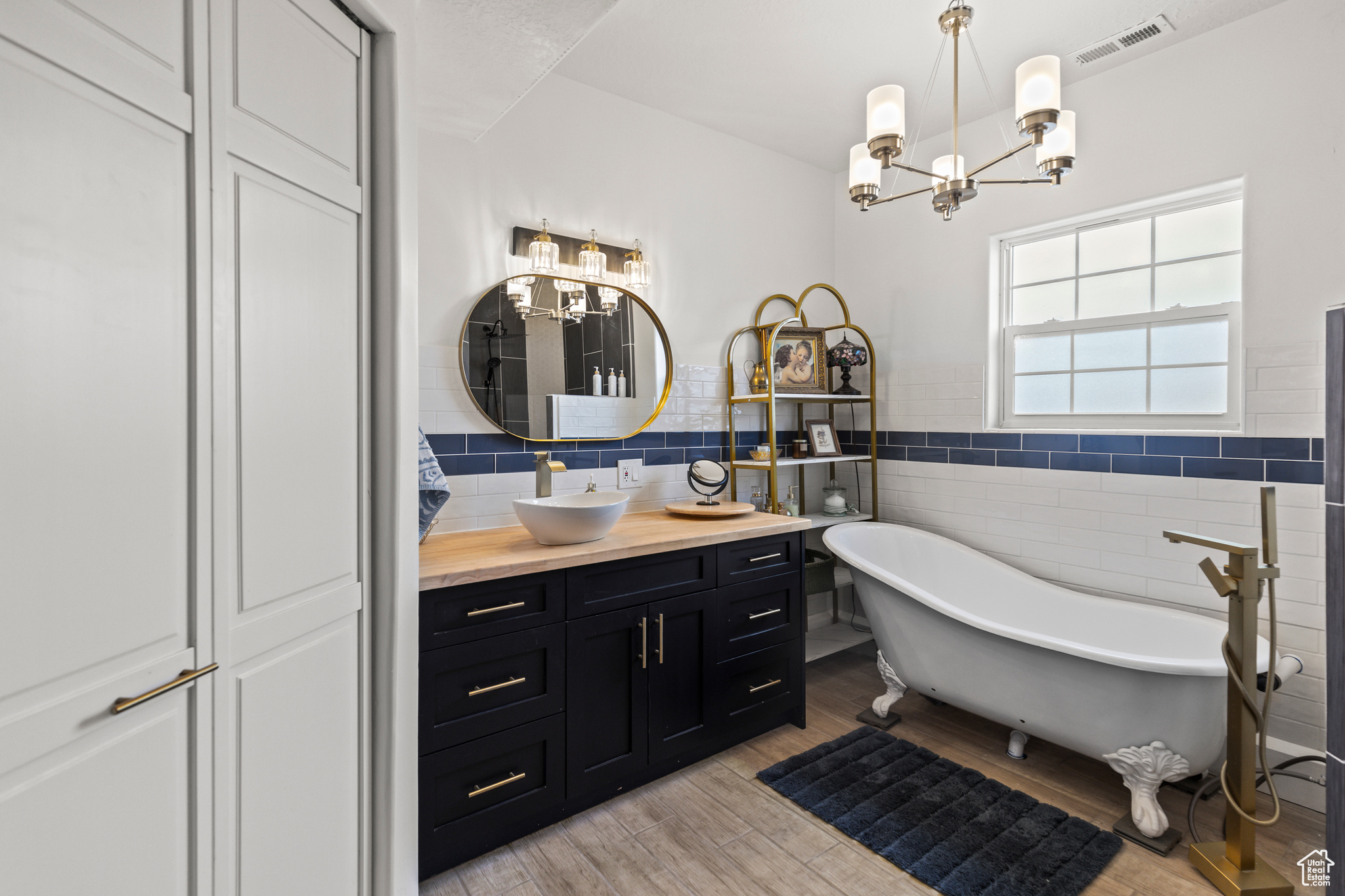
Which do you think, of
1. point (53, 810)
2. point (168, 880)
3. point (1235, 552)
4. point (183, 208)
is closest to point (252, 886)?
point (168, 880)

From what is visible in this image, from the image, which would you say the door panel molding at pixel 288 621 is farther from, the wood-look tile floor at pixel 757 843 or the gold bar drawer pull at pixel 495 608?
the wood-look tile floor at pixel 757 843

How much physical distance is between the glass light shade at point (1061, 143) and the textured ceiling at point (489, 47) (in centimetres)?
128

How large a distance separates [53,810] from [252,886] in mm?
451

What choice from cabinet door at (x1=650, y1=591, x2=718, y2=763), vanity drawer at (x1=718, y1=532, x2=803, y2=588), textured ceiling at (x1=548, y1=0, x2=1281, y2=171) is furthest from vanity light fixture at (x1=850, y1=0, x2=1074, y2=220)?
cabinet door at (x1=650, y1=591, x2=718, y2=763)

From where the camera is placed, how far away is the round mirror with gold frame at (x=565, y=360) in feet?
8.11

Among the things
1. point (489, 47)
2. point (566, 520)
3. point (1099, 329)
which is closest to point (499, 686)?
point (566, 520)

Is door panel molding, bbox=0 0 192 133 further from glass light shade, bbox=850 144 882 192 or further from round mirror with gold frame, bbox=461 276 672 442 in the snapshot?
glass light shade, bbox=850 144 882 192

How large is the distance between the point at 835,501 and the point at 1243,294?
6.13ft

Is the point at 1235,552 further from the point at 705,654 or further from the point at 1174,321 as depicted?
the point at 705,654

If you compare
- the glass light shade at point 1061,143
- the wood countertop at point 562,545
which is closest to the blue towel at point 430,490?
the wood countertop at point 562,545

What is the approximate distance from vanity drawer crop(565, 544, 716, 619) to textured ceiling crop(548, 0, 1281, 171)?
1933 mm

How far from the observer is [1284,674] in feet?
6.42

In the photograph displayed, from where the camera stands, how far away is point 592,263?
2678 millimetres

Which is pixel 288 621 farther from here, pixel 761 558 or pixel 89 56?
pixel 761 558
